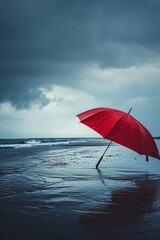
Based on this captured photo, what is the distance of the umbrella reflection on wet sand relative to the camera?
3745mm

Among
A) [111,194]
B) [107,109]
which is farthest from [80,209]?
[107,109]

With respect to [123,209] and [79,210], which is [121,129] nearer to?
[123,209]

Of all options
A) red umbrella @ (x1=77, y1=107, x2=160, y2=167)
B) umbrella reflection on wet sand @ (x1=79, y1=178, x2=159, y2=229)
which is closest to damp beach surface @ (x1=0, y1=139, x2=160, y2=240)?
umbrella reflection on wet sand @ (x1=79, y1=178, x2=159, y2=229)

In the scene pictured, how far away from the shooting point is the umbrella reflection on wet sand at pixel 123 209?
12.3 feet

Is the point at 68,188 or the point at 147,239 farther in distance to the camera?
Result: the point at 68,188

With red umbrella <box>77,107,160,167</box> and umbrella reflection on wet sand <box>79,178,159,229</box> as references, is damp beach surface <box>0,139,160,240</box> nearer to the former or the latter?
umbrella reflection on wet sand <box>79,178,159,229</box>

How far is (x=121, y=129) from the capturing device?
725 cm

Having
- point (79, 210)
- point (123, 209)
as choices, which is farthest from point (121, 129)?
point (79, 210)

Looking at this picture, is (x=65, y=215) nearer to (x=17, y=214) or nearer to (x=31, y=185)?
(x=17, y=214)

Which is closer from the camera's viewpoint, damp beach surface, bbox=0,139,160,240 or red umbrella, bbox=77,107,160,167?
damp beach surface, bbox=0,139,160,240

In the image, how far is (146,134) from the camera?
7.61 meters

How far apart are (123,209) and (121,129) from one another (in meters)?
3.12

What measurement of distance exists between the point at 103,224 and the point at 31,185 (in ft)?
11.1

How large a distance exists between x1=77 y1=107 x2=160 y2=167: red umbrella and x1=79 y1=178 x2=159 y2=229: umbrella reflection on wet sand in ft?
4.36
